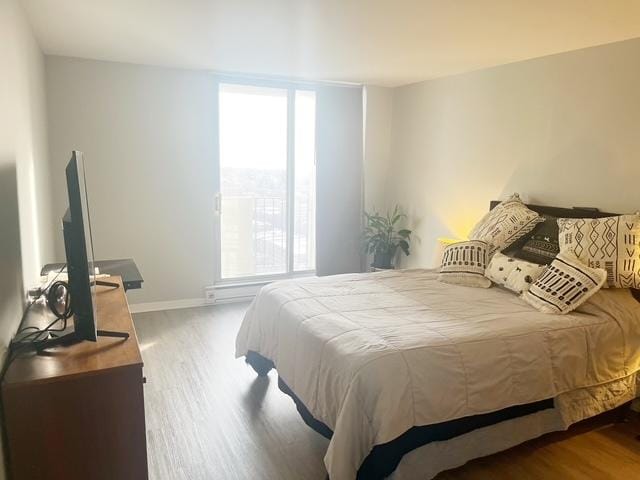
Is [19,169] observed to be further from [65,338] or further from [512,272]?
[512,272]

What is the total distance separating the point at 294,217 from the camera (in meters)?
5.27

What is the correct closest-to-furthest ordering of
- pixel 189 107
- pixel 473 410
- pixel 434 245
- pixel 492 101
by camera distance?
pixel 473 410, pixel 492 101, pixel 189 107, pixel 434 245

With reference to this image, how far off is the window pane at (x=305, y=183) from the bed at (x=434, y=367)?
2.38 meters

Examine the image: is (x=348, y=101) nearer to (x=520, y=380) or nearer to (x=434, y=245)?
(x=434, y=245)

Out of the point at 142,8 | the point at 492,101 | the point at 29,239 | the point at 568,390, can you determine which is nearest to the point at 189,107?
the point at 142,8

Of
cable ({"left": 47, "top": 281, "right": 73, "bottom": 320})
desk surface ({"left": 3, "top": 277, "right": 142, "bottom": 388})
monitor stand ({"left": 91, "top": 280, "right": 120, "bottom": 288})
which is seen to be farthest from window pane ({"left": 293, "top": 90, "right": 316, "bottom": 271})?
desk surface ({"left": 3, "top": 277, "right": 142, "bottom": 388})

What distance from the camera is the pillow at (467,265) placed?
3.25 meters

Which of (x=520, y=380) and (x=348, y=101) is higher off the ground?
(x=348, y=101)

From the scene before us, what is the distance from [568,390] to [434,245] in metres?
2.49

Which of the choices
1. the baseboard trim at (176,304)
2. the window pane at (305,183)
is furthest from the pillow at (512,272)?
the baseboard trim at (176,304)

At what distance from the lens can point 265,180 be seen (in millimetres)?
5062

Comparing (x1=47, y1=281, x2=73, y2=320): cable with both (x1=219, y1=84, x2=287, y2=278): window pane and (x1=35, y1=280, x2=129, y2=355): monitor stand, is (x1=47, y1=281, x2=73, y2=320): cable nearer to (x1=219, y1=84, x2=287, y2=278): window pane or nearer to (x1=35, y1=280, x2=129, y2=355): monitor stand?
(x1=35, y1=280, x2=129, y2=355): monitor stand

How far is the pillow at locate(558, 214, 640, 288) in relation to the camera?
2689mm

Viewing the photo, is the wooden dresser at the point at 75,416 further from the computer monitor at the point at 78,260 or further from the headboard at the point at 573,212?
the headboard at the point at 573,212
